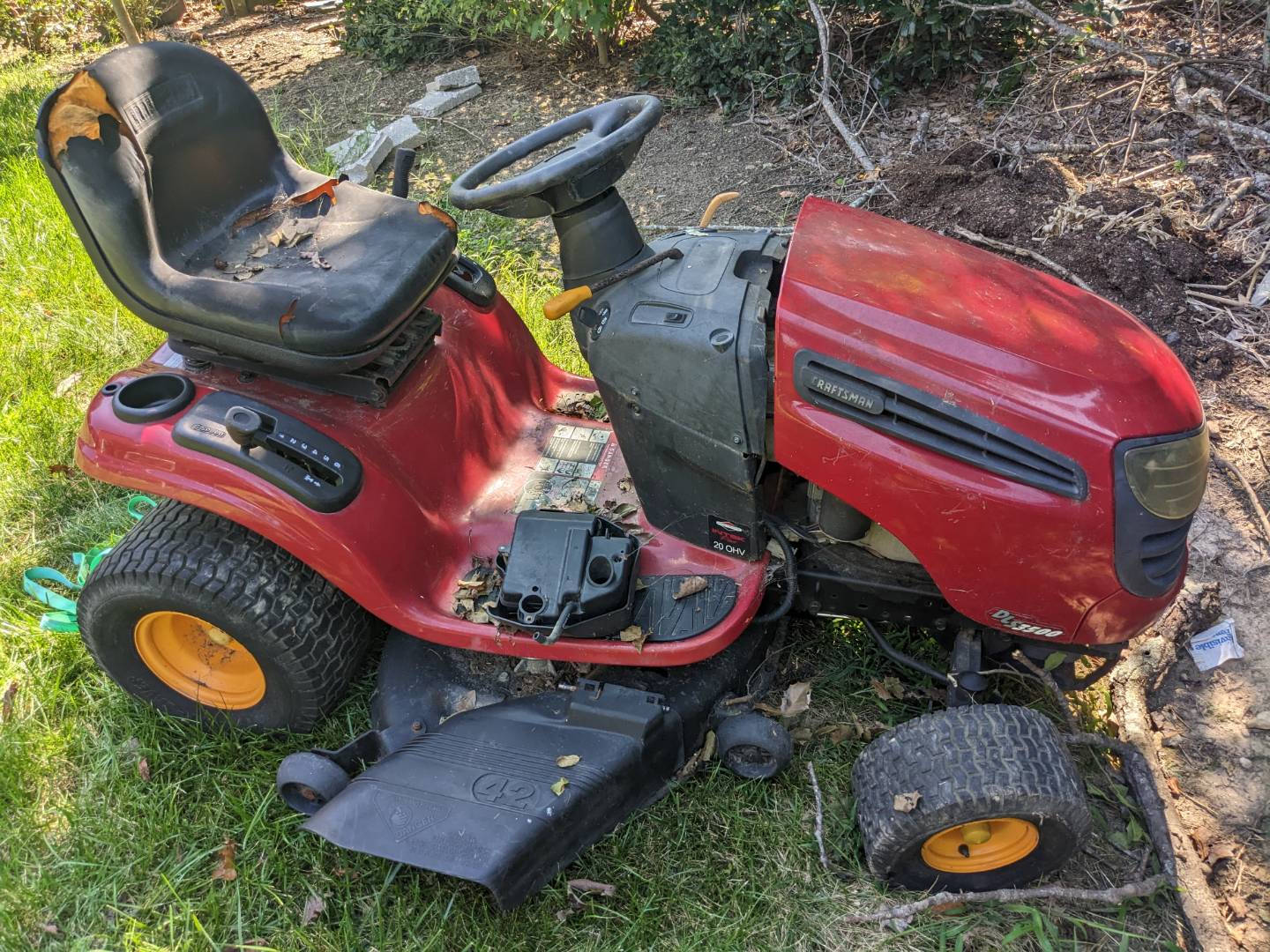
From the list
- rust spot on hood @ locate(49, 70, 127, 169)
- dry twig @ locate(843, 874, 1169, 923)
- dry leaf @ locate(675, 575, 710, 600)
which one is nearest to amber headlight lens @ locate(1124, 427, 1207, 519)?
dry twig @ locate(843, 874, 1169, 923)

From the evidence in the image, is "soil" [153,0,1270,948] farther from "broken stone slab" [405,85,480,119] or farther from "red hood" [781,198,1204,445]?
"red hood" [781,198,1204,445]

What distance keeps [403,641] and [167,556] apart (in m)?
0.57

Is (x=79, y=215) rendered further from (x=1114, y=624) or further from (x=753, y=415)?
(x=1114, y=624)

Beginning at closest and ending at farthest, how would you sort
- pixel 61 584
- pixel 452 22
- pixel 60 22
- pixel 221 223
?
pixel 221 223
pixel 61 584
pixel 452 22
pixel 60 22

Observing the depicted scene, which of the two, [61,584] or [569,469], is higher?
[569,469]

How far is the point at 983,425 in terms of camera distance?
174 cm

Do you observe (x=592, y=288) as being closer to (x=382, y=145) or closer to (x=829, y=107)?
(x=829, y=107)

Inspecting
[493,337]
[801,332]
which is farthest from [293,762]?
[801,332]

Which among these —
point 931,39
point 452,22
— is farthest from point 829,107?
point 452,22

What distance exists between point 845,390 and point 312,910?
1589 mm

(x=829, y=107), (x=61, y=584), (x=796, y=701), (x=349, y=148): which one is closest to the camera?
(x=796, y=701)

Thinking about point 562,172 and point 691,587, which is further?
point 691,587

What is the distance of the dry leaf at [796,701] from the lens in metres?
2.31

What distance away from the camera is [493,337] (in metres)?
2.70
